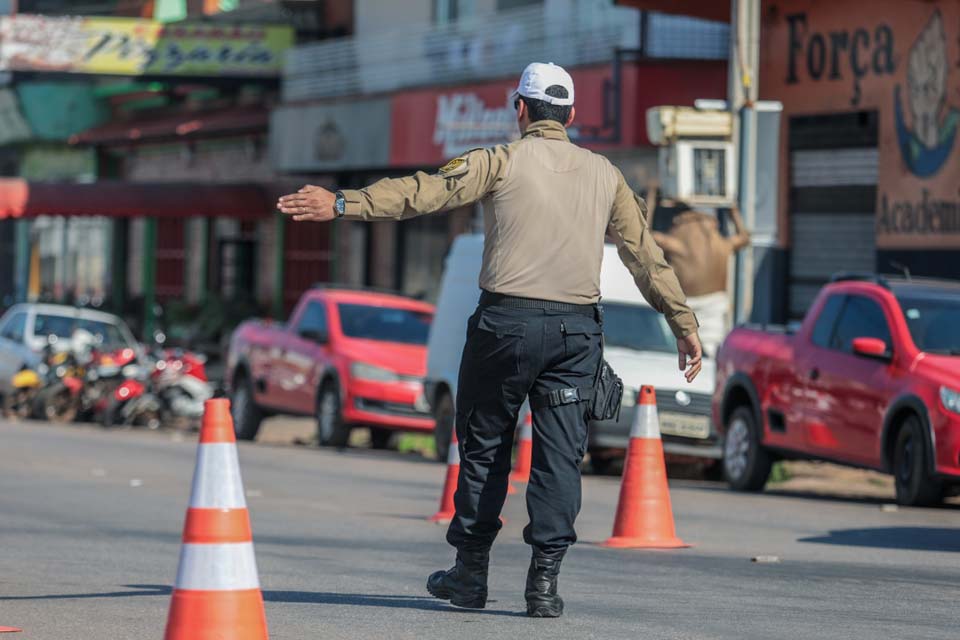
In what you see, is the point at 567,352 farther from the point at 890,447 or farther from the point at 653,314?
the point at 653,314

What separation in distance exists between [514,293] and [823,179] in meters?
18.2

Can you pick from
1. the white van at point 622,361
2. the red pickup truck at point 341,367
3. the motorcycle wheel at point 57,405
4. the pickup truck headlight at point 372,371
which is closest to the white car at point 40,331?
the motorcycle wheel at point 57,405

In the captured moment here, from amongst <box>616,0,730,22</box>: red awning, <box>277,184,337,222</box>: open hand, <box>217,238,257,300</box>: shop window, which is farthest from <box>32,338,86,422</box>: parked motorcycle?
<box>277,184,337,222</box>: open hand

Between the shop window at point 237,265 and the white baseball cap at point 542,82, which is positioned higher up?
the white baseball cap at point 542,82

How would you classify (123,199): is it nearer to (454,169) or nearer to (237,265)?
(237,265)

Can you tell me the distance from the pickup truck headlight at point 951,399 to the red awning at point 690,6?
12.4 metres

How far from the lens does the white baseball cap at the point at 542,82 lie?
831 cm

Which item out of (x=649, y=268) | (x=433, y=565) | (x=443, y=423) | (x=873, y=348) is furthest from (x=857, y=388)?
(x=649, y=268)

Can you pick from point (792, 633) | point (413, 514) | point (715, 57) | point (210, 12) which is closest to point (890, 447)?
point (413, 514)

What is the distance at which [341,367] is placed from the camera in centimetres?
2334

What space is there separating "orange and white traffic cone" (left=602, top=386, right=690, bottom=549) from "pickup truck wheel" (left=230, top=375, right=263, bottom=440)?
48.7ft

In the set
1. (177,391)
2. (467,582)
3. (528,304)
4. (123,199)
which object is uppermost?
(528,304)

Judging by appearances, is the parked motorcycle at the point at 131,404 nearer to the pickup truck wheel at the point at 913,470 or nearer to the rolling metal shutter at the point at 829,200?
the rolling metal shutter at the point at 829,200

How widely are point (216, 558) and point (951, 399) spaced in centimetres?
909
